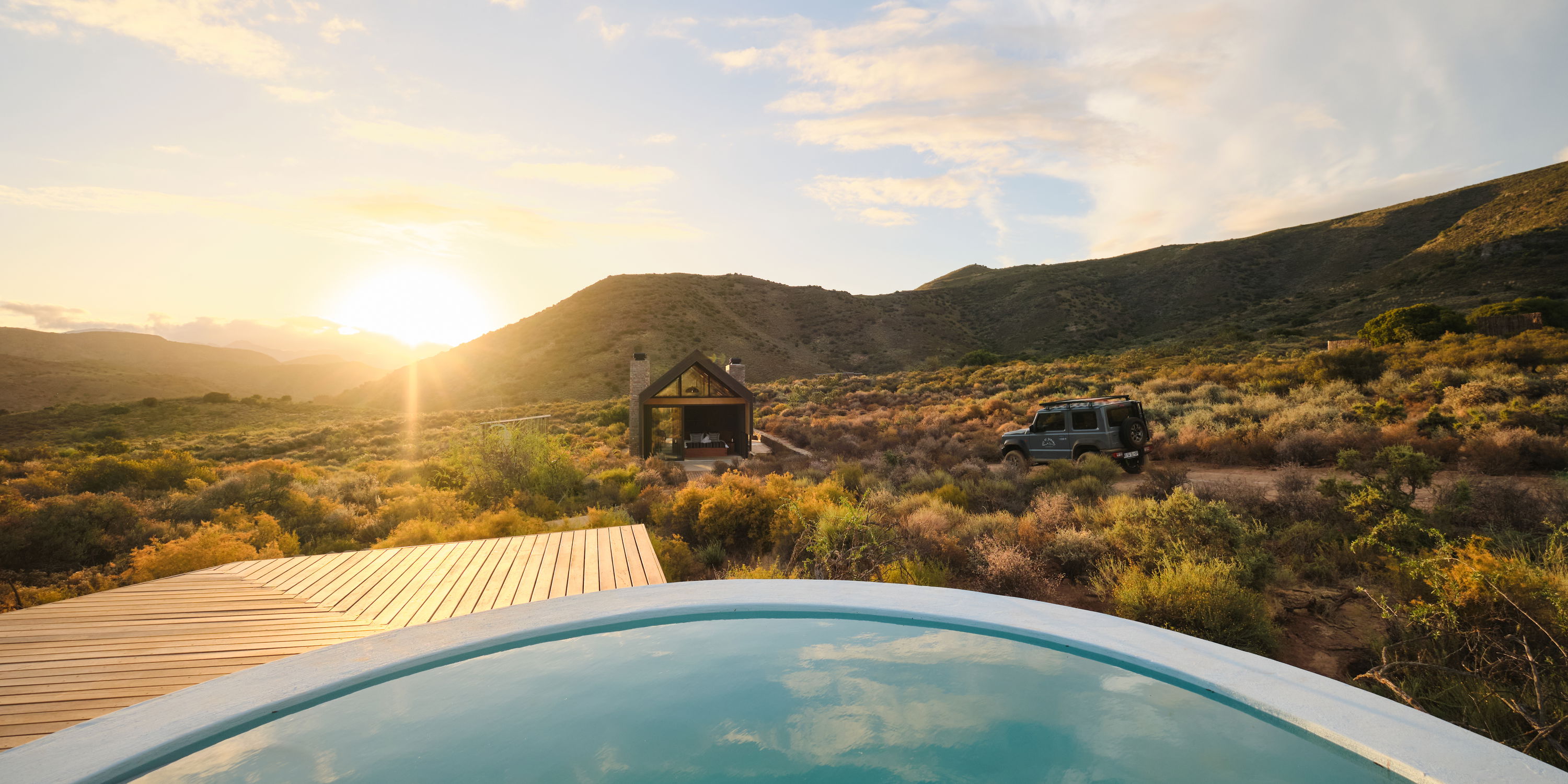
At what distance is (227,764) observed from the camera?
378cm

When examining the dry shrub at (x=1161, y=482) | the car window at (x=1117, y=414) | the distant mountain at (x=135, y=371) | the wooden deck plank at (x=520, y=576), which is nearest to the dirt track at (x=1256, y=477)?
the dry shrub at (x=1161, y=482)

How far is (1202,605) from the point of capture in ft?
19.5

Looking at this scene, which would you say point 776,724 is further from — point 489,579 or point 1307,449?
point 1307,449

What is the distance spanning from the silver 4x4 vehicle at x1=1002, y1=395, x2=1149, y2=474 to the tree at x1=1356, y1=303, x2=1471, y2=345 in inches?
1061

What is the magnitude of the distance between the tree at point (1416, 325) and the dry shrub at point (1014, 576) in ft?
114

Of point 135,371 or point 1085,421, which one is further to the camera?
point 135,371

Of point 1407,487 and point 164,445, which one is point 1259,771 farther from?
point 164,445

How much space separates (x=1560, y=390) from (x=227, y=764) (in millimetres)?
24831

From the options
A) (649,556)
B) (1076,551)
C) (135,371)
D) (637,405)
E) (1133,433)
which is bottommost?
(1076,551)

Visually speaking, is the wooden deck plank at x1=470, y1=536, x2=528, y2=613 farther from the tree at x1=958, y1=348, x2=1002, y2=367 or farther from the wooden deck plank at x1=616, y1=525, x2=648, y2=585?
the tree at x1=958, y1=348, x2=1002, y2=367

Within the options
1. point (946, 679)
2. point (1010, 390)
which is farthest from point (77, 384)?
point (946, 679)

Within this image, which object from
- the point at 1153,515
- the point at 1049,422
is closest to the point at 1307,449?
the point at 1049,422

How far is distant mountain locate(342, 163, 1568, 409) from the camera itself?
47438 mm

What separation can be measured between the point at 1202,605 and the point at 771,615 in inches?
164
